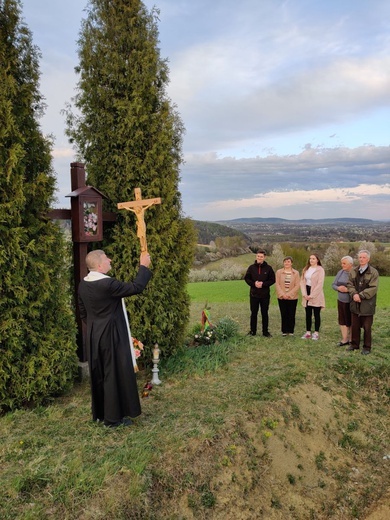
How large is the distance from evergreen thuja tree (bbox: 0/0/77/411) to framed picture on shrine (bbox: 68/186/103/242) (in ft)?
1.95

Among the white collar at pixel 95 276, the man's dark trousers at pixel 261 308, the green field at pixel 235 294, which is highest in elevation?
the white collar at pixel 95 276

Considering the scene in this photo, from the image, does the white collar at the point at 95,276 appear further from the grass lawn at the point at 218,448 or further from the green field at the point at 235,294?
the green field at the point at 235,294

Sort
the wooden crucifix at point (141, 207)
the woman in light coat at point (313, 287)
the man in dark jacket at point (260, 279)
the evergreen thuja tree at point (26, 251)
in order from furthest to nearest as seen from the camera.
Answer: the man in dark jacket at point (260, 279) → the woman in light coat at point (313, 287) → the wooden crucifix at point (141, 207) → the evergreen thuja tree at point (26, 251)

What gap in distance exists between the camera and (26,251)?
17.3 feet

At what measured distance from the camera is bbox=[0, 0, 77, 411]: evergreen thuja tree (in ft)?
16.9

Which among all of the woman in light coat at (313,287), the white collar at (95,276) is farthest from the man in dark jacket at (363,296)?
the white collar at (95,276)

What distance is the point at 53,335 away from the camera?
5.62 m

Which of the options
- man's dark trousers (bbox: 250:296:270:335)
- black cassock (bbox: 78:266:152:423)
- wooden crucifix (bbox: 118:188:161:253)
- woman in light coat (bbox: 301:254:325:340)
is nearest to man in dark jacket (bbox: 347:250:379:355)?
woman in light coat (bbox: 301:254:325:340)

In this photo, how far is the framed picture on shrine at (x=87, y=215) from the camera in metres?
6.38

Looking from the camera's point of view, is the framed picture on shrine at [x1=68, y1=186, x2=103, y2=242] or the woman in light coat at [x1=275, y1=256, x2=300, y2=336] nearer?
the framed picture on shrine at [x1=68, y1=186, x2=103, y2=242]

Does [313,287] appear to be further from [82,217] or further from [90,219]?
[82,217]

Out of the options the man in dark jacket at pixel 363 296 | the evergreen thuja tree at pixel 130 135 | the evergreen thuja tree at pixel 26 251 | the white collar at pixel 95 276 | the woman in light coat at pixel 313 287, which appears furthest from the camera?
the woman in light coat at pixel 313 287

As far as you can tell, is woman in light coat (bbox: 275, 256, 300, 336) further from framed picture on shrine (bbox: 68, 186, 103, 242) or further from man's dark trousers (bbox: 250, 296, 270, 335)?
framed picture on shrine (bbox: 68, 186, 103, 242)

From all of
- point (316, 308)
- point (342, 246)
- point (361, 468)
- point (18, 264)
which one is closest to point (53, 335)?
point (18, 264)
